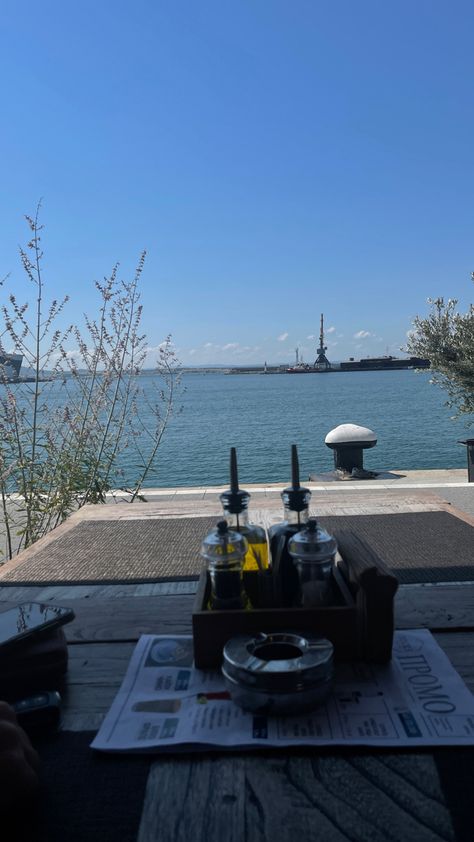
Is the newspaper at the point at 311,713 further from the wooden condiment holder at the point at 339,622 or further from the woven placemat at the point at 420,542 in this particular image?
the woven placemat at the point at 420,542

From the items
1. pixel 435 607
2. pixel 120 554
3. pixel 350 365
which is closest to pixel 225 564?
pixel 435 607

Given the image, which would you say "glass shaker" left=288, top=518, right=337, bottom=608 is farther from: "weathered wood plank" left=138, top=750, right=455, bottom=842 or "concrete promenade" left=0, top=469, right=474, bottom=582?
"concrete promenade" left=0, top=469, right=474, bottom=582

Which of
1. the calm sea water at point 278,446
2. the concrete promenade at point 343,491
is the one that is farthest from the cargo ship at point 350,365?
the concrete promenade at point 343,491

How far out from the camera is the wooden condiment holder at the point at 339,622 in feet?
2.74

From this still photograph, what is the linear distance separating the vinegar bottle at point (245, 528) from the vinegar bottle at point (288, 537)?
0.02 metres

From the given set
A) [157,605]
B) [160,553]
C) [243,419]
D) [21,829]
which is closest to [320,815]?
[21,829]

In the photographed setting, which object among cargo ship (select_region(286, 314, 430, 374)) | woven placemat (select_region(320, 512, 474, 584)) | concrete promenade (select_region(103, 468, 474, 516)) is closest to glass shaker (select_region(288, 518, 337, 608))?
woven placemat (select_region(320, 512, 474, 584))

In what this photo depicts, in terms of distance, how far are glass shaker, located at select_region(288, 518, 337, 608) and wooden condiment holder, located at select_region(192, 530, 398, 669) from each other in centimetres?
3

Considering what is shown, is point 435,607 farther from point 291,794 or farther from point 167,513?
point 167,513

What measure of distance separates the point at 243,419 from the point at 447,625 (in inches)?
902

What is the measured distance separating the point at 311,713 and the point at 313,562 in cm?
19

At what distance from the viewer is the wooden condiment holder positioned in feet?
2.74

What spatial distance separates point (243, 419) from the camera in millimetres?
23922

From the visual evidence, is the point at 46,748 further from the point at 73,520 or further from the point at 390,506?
the point at 390,506
